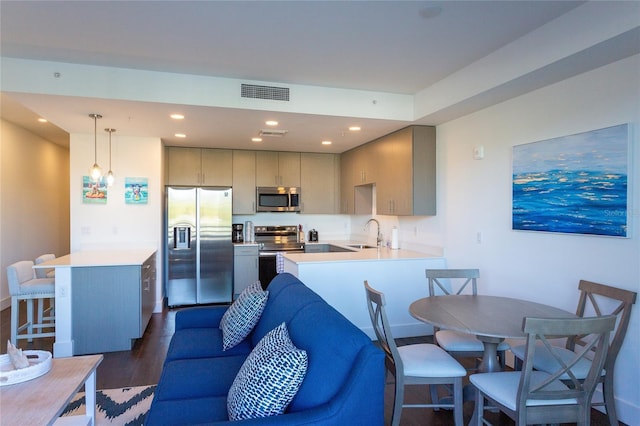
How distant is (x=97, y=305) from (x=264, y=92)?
2615 millimetres

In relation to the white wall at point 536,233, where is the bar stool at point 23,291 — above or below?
below

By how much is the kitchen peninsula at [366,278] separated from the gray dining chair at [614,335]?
5.04ft

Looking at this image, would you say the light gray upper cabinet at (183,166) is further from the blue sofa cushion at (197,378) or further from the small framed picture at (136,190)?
the blue sofa cushion at (197,378)

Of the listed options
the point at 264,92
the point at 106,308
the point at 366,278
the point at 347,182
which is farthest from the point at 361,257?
the point at 106,308

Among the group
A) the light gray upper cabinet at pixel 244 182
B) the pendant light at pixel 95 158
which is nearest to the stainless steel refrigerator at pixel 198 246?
the light gray upper cabinet at pixel 244 182

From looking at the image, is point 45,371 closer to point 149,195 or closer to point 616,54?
point 149,195

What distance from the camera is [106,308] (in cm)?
371

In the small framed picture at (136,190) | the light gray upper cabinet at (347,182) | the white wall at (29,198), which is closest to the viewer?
the small framed picture at (136,190)

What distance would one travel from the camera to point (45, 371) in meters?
2.06

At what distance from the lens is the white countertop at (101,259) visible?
363 cm

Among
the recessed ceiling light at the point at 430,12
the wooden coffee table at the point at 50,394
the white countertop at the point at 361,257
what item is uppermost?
the recessed ceiling light at the point at 430,12

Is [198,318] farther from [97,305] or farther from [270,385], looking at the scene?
[270,385]

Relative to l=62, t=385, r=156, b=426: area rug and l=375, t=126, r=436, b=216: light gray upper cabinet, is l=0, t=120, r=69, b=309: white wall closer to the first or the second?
l=62, t=385, r=156, b=426: area rug

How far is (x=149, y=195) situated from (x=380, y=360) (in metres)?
4.52
